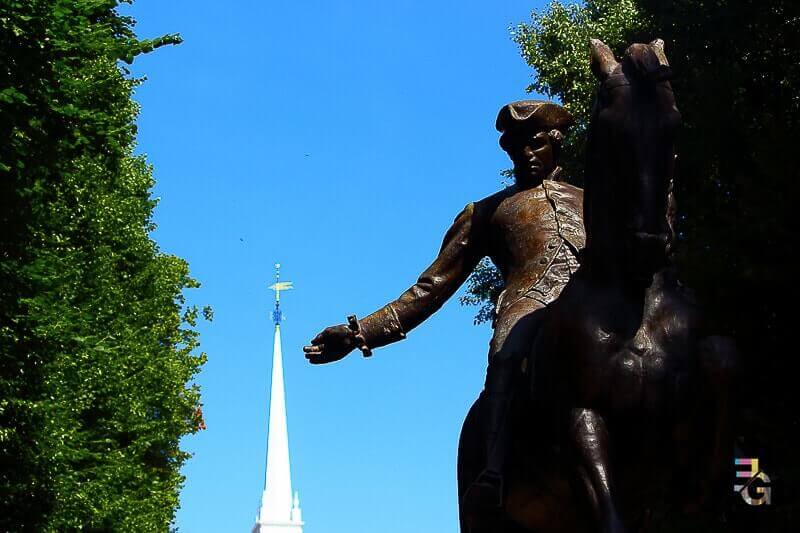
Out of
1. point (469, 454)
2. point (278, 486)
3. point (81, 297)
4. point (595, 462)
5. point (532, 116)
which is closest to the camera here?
A: point (595, 462)

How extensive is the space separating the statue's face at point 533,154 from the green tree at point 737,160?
7231mm

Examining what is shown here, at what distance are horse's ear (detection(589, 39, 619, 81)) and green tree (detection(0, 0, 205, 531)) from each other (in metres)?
11.0

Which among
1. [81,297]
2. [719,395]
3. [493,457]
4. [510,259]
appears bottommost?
[493,457]

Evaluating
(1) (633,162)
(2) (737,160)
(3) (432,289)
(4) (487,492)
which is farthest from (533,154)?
(2) (737,160)

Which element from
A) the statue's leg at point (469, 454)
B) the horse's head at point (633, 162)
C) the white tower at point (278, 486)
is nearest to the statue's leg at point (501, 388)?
the statue's leg at point (469, 454)

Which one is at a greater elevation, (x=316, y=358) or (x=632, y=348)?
(x=316, y=358)

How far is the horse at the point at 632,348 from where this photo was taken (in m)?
8.12

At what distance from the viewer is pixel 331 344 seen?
32.6 ft

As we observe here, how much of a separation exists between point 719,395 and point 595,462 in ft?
2.13

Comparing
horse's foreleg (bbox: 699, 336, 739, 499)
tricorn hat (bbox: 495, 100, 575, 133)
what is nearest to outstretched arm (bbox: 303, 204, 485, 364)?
tricorn hat (bbox: 495, 100, 575, 133)

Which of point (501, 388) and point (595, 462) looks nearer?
point (595, 462)

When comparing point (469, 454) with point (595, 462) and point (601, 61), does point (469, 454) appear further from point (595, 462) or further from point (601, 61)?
point (601, 61)

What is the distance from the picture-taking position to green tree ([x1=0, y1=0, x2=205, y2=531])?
19438mm

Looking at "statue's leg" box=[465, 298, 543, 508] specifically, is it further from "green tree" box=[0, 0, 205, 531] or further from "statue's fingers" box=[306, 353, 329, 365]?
"green tree" box=[0, 0, 205, 531]
